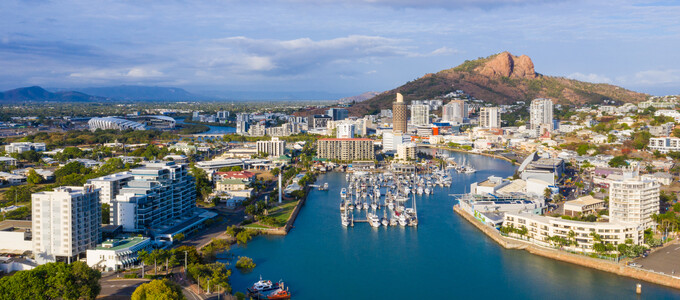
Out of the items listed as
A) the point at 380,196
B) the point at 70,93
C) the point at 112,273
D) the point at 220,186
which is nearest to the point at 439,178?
the point at 380,196

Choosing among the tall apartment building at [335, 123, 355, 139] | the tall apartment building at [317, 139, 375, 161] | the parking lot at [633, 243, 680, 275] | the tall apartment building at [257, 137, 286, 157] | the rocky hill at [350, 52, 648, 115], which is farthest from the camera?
the rocky hill at [350, 52, 648, 115]

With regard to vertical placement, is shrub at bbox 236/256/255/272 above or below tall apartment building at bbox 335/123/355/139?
below

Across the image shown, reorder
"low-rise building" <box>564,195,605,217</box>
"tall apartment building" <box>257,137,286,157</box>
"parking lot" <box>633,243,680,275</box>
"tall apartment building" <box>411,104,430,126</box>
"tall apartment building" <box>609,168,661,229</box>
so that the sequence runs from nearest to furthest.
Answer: "parking lot" <box>633,243,680,275</box>, "tall apartment building" <box>609,168,661,229</box>, "low-rise building" <box>564,195,605,217</box>, "tall apartment building" <box>257,137,286,157</box>, "tall apartment building" <box>411,104,430,126</box>

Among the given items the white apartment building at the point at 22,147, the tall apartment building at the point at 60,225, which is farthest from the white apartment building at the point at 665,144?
the white apartment building at the point at 22,147

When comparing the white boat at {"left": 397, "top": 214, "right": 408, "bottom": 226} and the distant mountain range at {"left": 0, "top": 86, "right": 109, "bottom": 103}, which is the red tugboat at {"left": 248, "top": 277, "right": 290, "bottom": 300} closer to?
the white boat at {"left": 397, "top": 214, "right": 408, "bottom": 226}

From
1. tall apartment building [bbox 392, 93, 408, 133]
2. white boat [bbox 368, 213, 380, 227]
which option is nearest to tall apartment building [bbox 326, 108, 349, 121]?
tall apartment building [bbox 392, 93, 408, 133]

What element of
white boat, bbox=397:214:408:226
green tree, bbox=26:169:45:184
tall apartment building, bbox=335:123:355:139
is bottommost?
white boat, bbox=397:214:408:226

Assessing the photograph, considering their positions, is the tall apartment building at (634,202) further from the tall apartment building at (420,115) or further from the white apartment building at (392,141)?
the tall apartment building at (420,115)
